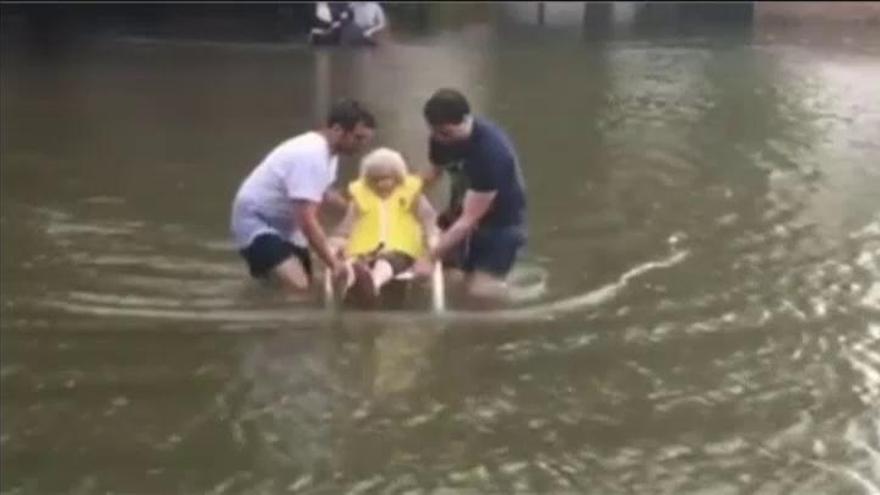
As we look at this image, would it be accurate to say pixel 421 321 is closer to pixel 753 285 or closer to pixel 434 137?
pixel 434 137

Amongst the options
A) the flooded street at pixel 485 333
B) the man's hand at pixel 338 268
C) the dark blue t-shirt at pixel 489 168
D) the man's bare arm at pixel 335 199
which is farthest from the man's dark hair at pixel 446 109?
the flooded street at pixel 485 333

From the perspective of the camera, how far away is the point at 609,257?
11.2m

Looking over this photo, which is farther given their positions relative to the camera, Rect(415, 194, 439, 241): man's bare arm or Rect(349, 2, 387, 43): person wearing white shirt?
Rect(349, 2, 387, 43): person wearing white shirt

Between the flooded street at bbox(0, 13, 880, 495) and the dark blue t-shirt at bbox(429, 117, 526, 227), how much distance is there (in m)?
0.48

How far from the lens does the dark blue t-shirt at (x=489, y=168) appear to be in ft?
32.4

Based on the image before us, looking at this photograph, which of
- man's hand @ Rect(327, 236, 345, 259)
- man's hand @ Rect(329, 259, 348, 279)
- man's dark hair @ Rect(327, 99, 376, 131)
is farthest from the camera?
man's hand @ Rect(327, 236, 345, 259)

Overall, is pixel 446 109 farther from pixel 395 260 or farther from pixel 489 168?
pixel 395 260

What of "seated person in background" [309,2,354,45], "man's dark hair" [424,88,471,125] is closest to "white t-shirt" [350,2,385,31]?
"seated person in background" [309,2,354,45]

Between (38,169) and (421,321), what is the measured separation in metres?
5.49

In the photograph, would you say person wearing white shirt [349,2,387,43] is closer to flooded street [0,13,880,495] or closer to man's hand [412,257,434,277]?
flooded street [0,13,880,495]

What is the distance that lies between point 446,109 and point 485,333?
117 centimetres

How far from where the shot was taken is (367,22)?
24.9m

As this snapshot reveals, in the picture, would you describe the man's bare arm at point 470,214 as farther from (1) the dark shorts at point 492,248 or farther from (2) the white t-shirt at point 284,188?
(2) the white t-shirt at point 284,188

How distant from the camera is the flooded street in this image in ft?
24.3
